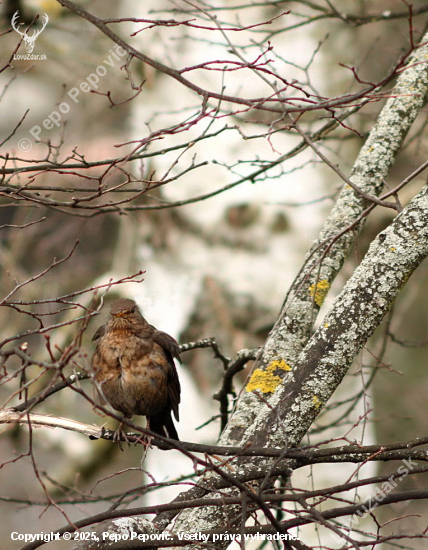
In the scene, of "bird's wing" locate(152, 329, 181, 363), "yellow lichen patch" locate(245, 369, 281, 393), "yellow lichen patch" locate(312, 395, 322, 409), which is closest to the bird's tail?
"bird's wing" locate(152, 329, 181, 363)

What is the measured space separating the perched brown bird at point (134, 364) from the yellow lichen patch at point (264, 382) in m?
0.42

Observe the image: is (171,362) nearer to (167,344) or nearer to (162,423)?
(167,344)

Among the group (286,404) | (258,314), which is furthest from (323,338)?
(258,314)

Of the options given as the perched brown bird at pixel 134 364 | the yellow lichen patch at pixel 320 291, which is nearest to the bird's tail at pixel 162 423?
the perched brown bird at pixel 134 364

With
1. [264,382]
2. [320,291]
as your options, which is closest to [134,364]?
[264,382]

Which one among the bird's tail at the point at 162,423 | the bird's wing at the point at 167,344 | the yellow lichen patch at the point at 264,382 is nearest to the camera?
the yellow lichen patch at the point at 264,382

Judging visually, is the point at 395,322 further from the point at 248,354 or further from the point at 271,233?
the point at 248,354

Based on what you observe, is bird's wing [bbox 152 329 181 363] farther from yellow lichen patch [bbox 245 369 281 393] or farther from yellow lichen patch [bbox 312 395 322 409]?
yellow lichen patch [bbox 312 395 322 409]

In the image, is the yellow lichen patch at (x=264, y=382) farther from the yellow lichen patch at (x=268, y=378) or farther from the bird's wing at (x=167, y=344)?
the bird's wing at (x=167, y=344)

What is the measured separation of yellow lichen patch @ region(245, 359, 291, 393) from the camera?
2.99 metres

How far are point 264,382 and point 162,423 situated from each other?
757 mm

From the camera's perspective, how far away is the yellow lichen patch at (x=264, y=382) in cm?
299

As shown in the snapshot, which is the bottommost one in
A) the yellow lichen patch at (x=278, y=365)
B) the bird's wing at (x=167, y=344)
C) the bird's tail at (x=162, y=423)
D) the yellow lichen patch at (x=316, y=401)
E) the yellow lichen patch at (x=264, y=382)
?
the yellow lichen patch at (x=316, y=401)

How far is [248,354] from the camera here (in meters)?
3.36
